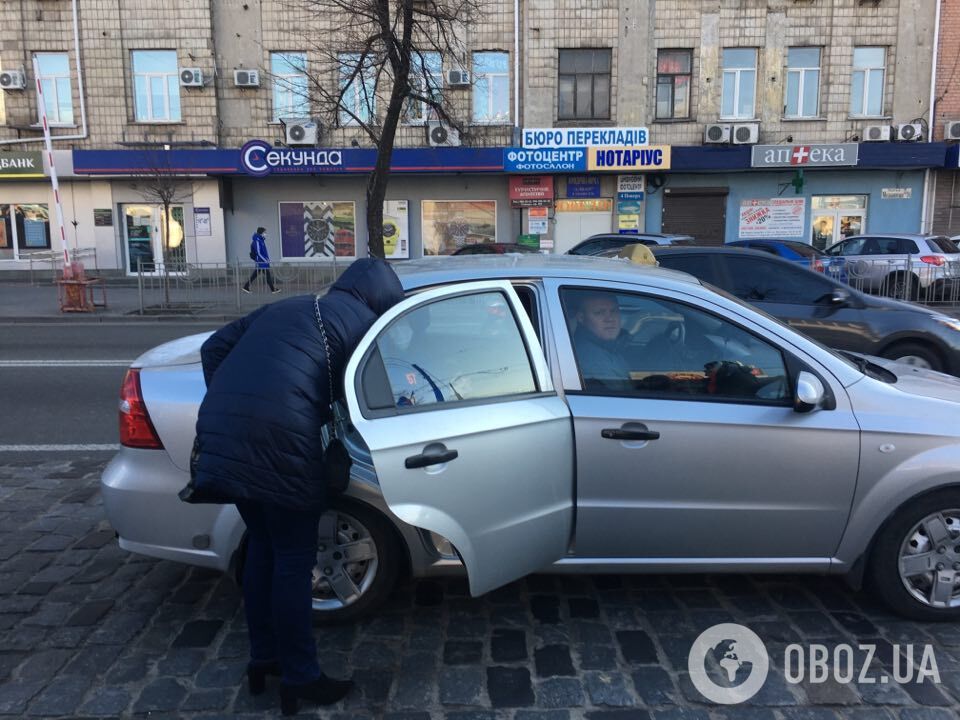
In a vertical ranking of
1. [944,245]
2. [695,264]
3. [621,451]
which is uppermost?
[944,245]

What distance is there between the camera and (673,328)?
3.55m

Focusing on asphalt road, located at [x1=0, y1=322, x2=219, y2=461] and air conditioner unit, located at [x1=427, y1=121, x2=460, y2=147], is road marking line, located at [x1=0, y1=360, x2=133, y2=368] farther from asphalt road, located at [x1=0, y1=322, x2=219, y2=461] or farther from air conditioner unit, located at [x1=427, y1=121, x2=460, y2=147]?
air conditioner unit, located at [x1=427, y1=121, x2=460, y2=147]

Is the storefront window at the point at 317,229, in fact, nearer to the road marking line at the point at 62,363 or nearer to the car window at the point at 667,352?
the road marking line at the point at 62,363

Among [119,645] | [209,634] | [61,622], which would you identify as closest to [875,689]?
[209,634]

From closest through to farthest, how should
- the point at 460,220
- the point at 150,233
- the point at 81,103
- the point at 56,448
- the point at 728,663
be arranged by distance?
the point at 728,663 < the point at 56,448 < the point at 81,103 < the point at 150,233 < the point at 460,220

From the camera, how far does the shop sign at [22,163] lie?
23359 mm

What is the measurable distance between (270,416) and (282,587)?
690 millimetres

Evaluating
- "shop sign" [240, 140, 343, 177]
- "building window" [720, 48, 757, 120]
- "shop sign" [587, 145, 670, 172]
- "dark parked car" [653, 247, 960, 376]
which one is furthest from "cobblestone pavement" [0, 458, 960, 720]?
"building window" [720, 48, 757, 120]

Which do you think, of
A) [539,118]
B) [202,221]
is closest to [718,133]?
[539,118]

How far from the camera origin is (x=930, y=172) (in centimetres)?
2388

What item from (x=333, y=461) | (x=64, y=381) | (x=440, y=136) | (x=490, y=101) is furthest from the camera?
(x=490, y=101)

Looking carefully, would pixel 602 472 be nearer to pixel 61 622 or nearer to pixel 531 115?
pixel 61 622

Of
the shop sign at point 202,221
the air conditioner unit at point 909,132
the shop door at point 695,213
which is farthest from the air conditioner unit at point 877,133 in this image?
the shop sign at point 202,221

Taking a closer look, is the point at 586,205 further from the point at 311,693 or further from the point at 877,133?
the point at 311,693
